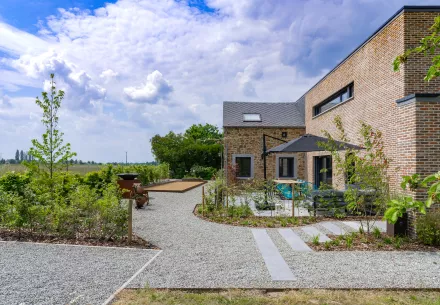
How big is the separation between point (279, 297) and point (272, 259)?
1.61m

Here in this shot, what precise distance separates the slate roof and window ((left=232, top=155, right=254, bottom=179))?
1.76m

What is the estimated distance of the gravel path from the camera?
4.52 metres

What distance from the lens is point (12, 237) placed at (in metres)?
7.08

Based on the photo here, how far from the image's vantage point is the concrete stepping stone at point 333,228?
25.5ft

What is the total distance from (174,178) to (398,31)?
2304cm

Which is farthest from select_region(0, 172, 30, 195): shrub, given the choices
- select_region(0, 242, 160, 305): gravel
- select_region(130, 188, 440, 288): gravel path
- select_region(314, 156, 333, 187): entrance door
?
select_region(314, 156, 333, 187): entrance door

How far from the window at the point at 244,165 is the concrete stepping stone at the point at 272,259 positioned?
11.3 m

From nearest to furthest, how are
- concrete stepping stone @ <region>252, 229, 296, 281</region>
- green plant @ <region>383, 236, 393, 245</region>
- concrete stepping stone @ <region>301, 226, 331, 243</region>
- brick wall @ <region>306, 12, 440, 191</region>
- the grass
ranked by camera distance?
the grass
concrete stepping stone @ <region>252, 229, 296, 281</region>
green plant @ <region>383, 236, 393, 245</region>
concrete stepping stone @ <region>301, 226, 331, 243</region>
brick wall @ <region>306, 12, 440, 191</region>

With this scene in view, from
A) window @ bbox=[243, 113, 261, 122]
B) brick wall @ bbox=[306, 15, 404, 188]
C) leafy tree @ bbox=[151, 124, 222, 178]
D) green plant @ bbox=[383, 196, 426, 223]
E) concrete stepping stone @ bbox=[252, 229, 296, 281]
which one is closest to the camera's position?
green plant @ bbox=[383, 196, 426, 223]

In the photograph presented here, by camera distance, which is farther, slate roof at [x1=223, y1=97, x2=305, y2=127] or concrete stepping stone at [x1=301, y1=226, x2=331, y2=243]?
slate roof at [x1=223, y1=97, x2=305, y2=127]

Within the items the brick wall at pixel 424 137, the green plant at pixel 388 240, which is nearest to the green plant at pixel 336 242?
the green plant at pixel 388 240

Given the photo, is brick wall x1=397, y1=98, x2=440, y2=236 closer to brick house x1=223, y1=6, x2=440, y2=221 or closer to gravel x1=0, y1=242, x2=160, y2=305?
brick house x1=223, y1=6, x2=440, y2=221

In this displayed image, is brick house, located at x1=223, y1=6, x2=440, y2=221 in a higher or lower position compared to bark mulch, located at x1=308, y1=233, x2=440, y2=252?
higher

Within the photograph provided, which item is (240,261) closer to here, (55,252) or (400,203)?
(55,252)
